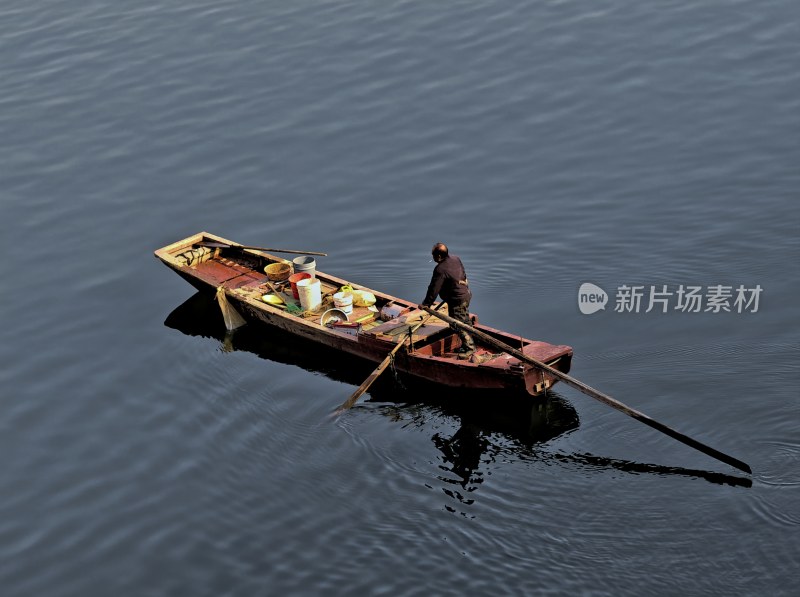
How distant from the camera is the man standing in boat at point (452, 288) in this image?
69.8 feet

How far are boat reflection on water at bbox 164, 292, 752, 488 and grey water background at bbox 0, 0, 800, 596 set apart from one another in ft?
0.23

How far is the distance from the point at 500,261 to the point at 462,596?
34.1 ft

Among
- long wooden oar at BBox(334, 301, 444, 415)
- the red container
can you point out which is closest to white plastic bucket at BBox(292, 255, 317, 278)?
the red container

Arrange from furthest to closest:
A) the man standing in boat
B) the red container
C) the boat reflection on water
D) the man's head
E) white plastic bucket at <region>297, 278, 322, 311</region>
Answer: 1. the red container
2. white plastic bucket at <region>297, 278, 322, 311</region>
3. the man standing in boat
4. the man's head
5. the boat reflection on water

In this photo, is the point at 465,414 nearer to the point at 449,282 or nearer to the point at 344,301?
the point at 449,282

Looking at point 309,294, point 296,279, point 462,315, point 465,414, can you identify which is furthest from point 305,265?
point 465,414

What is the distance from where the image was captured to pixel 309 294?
78.0ft

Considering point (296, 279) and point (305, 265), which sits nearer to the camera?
point (296, 279)

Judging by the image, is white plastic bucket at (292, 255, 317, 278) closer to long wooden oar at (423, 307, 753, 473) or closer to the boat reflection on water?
the boat reflection on water

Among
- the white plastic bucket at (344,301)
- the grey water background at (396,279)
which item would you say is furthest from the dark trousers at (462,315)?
the white plastic bucket at (344,301)

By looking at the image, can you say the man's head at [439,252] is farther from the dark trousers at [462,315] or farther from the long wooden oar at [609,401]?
the long wooden oar at [609,401]

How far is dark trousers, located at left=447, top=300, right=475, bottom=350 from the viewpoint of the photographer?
21.6 m

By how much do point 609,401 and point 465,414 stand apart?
9.98 ft

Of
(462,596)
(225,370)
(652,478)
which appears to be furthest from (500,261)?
(462,596)
